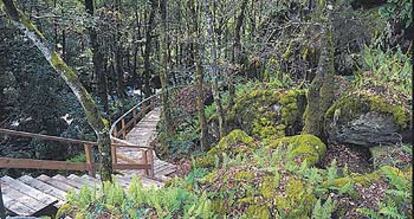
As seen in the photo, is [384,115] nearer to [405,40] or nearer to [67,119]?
[405,40]

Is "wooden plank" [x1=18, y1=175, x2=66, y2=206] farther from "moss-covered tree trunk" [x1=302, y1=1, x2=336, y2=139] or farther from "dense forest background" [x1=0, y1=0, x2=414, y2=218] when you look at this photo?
"moss-covered tree trunk" [x1=302, y1=1, x2=336, y2=139]

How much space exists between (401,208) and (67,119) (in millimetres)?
11118

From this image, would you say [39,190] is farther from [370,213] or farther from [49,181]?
[370,213]

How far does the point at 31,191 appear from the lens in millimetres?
6828

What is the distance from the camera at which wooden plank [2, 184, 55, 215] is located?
6151 millimetres

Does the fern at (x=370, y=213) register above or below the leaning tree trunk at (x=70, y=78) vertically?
below

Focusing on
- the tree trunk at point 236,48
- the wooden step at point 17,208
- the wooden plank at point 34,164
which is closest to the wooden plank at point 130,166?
the wooden plank at point 34,164

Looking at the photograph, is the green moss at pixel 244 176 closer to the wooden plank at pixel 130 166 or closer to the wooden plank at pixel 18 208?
the wooden plank at pixel 18 208

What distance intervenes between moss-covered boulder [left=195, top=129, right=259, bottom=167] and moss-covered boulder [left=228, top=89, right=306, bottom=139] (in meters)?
1.90

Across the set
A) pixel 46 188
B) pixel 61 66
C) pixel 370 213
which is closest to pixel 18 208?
pixel 46 188

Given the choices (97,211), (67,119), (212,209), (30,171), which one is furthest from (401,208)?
(67,119)

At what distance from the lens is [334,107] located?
8055 millimetres

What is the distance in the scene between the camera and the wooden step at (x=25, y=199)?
608 centimetres

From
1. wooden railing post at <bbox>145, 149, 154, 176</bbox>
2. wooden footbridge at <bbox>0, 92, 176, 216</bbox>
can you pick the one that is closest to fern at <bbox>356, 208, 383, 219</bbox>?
wooden footbridge at <bbox>0, 92, 176, 216</bbox>
